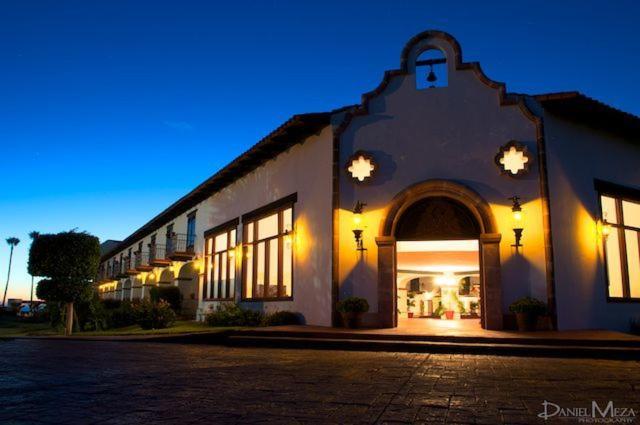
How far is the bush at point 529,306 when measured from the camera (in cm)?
1180

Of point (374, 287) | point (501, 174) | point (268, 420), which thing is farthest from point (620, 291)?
point (268, 420)

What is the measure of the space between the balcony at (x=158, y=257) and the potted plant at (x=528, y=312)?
1891 centimetres

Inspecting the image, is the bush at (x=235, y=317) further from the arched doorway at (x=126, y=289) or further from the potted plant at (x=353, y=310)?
the arched doorway at (x=126, y=289)

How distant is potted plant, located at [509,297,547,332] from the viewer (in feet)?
38.7

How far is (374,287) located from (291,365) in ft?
19.9

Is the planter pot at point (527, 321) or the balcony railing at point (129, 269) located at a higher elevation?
the balcony railing at point (129, 269)

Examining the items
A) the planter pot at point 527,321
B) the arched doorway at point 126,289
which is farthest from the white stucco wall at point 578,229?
the arched doorway at point 126,289

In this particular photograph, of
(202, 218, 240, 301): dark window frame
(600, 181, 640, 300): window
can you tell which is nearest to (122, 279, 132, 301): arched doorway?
(202, 218, 240, 301): dark window frame

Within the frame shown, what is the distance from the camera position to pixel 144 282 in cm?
3262

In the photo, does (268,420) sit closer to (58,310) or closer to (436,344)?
(436,344)

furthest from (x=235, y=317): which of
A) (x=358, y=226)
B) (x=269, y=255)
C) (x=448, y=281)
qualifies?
(x=448, y=281)

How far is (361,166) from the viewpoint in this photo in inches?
549

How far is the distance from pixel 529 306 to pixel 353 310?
4124 mm

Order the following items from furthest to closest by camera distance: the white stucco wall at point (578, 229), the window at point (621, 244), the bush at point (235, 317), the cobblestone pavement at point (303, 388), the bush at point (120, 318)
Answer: the bush at point (120, 318) < the bush at point (235, 317) < the window at point (621, 244) < the white stucco wall at point (578, 229) < the cobblestone pavement at point (303, 388)
